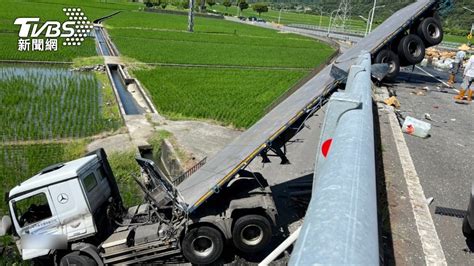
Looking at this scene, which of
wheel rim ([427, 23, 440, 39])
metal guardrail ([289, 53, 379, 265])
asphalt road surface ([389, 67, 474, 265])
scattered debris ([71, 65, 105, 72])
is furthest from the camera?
scattered debris ([71, 65, 105, 72])

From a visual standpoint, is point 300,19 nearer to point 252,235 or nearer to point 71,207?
point 252,235


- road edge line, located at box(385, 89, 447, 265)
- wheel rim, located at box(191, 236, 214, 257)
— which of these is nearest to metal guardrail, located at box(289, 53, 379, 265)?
road edge line, located at box(385, 89, 447, 265)

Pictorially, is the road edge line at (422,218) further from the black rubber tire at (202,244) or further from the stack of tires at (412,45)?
the stack of tires at (412,45)

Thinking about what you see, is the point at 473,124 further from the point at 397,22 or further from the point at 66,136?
the point at 66,136

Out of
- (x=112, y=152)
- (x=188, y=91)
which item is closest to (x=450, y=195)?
(x=112, y=152)

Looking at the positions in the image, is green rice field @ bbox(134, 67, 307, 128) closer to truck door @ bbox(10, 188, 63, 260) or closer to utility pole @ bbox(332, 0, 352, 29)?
truck door @ bbox(10, 188, 63, 260)

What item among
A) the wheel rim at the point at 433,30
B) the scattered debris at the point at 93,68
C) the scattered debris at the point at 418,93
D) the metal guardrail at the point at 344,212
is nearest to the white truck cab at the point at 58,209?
the metal guardrail at the point at 344,212
